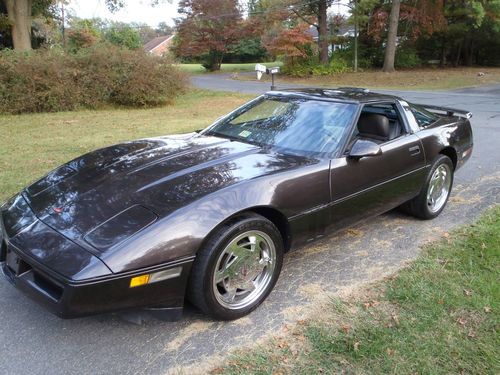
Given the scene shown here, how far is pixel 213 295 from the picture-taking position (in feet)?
8.52

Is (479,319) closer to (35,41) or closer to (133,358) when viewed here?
(133,358)

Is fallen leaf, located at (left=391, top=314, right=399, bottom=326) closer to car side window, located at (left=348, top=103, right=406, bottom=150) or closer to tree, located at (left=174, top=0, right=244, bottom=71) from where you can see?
car side window, located at (left=348, top=103, right=406, bottom=150)

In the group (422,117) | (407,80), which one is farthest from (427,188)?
(407,80)

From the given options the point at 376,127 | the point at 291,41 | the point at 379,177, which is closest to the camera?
the point at 379,177

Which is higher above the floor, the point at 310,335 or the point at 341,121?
the point at 341,121

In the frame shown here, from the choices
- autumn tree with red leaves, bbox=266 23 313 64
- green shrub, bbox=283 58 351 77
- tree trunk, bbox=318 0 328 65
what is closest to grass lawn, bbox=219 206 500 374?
autumn tree with red leaves, bbox=266 23 313 64

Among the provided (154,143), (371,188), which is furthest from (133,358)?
(371,188)

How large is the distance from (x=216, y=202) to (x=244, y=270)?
49cm

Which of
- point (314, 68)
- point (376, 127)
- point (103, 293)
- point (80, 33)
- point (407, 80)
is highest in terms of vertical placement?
point (80, 33)

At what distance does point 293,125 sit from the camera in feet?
12.1

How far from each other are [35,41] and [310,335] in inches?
950

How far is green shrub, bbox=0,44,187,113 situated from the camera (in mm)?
12164

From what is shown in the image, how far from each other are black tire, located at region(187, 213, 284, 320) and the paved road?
0.35 ft

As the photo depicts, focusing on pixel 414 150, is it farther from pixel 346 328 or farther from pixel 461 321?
pixel 346 328
